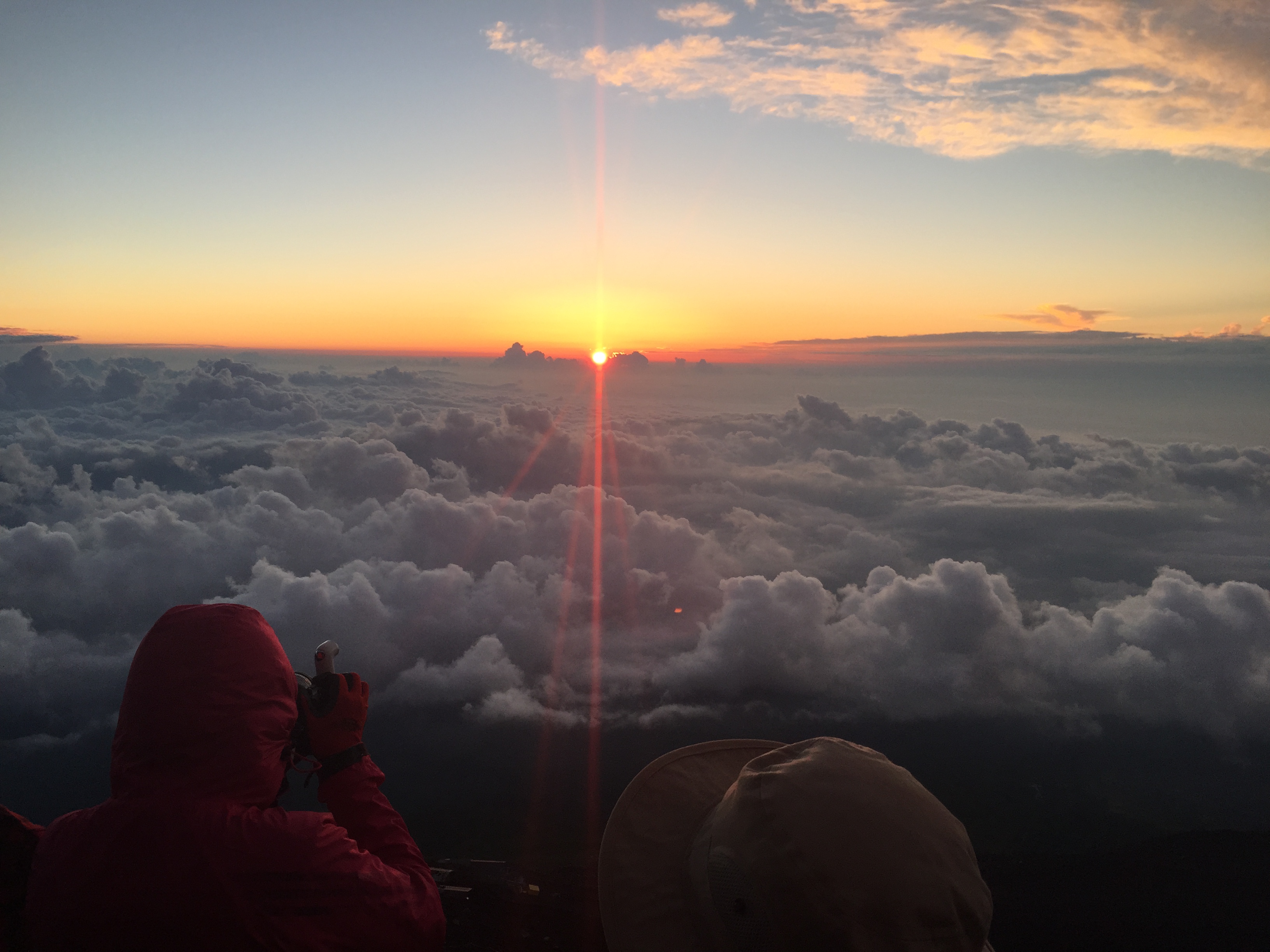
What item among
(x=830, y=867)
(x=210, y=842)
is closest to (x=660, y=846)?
(x=830, y=867)

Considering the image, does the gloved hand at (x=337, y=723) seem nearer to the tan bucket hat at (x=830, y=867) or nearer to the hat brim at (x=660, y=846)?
the hat brim at (x=660, y=846)

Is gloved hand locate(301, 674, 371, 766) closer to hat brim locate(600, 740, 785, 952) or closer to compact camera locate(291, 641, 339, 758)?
compact camera locate(291, 641, 339, 758)

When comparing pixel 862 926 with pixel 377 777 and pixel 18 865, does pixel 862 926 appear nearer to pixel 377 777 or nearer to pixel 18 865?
pixel 377 777

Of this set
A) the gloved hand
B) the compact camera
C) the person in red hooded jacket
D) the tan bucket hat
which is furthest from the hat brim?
the compact camera

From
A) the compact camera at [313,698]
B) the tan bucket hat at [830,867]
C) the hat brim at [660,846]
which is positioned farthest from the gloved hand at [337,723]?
the tan bucket hat at [830,867]

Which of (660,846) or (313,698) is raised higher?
(313,698)

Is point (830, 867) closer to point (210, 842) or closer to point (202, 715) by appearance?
point (210, 842)
